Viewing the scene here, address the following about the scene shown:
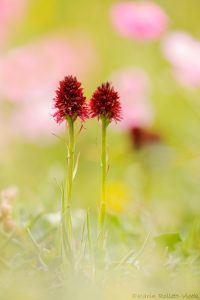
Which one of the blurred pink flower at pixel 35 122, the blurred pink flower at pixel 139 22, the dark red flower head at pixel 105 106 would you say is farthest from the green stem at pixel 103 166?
the blurred pink flower at pixel 35 122

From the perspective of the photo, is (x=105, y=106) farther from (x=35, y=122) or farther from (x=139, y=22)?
(x=35, y=122)

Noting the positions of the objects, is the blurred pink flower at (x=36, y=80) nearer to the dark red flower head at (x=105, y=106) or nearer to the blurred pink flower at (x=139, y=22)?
the blurred pink flower at (x=139, y=22)

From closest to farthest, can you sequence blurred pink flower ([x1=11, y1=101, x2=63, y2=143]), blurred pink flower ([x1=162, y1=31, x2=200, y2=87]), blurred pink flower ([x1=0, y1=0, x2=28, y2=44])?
1. blurred pink flower ([x1=162, y1=31, x2=200, y2=87])
2. blurred pink flower ([x1=11, y1=101, x2=63, y2=143])
3. blurred pink flower ([x1=0, y1=0, x2=28, y2=44])

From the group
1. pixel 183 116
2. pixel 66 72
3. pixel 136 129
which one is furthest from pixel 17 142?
pixel 136 129

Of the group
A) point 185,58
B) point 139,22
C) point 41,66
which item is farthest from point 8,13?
point 185,58

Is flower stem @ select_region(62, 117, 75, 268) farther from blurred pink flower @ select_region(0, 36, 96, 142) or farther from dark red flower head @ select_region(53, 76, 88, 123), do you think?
blurred pink flower @ select_region(0, 36, 96, 142)

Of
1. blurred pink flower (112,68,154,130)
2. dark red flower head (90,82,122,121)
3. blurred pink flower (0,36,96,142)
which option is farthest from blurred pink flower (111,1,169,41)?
dark red flower head (90,82,122,121)
